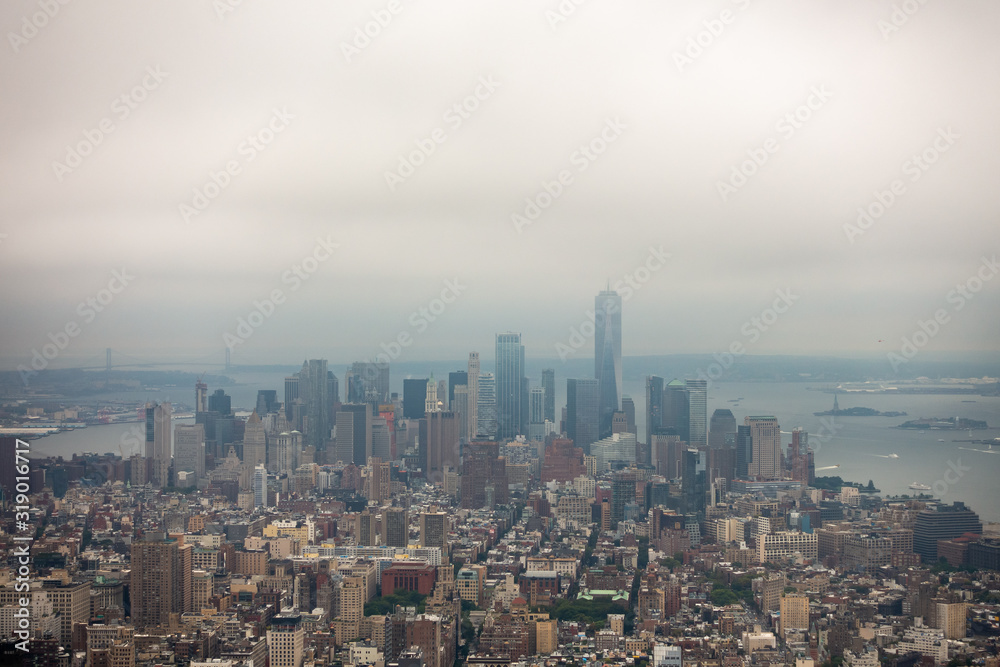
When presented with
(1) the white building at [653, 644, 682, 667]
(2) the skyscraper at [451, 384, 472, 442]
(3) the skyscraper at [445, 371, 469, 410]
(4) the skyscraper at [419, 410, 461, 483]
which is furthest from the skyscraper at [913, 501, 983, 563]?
(3) the skyscraper at [445, 371, 469, 410]

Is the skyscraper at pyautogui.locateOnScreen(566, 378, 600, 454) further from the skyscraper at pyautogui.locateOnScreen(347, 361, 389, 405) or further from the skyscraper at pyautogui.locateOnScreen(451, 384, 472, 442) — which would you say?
the skyscraper at pyautogui.locateOnScreen(347, 361, 389, 405)

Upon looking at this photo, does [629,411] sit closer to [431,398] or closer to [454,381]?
[454,381]

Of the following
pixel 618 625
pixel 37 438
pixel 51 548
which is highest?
pixel 37 438

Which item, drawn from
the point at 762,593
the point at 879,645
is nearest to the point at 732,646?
the point at 879,645

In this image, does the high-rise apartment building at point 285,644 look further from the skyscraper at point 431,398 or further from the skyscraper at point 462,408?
the skyscraper at point 431,398

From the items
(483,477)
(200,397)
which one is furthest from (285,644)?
(200,397)

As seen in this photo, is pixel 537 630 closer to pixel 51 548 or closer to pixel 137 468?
pixel 51 548
